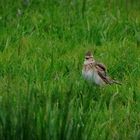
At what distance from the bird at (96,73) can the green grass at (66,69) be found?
70 millimetres

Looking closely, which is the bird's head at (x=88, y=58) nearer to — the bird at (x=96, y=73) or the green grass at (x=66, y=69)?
the bird at (x=96, y=73)

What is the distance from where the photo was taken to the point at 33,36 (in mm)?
8609

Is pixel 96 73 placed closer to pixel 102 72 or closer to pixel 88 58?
pixel 102 72

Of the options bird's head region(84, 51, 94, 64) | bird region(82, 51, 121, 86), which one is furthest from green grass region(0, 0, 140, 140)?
bird's head region(84, 51, 94, 64)

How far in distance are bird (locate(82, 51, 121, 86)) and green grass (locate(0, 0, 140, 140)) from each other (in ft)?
0.23

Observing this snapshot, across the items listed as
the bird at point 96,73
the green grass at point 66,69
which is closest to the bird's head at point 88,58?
the bird at point 96,73

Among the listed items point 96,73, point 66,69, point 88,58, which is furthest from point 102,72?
point 66,69

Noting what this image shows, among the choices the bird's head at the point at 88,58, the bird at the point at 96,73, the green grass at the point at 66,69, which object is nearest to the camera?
the green grass at the point at 66,69

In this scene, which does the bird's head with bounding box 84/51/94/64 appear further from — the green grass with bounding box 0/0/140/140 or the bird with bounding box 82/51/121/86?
the green grass with bounding box 0/0/140/140

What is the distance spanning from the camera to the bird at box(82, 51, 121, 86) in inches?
273

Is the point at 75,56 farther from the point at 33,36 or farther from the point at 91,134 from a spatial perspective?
the point at 91,134

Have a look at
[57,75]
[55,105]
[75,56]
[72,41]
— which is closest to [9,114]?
[55,105]

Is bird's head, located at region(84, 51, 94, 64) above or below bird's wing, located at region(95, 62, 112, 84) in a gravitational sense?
above

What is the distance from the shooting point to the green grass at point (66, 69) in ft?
16.7
